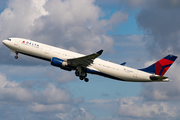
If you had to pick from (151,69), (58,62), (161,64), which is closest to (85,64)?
(58,62)

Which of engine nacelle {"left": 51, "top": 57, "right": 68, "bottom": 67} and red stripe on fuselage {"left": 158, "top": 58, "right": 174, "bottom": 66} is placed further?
red stripe on fuselage {"left": 158, "top": 58, "right": 174, "bottom": 66}

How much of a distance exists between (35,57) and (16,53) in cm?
494

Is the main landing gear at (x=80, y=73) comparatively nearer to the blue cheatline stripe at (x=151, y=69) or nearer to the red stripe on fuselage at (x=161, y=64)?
the blue cheatline stripe at (x=151, y=69)

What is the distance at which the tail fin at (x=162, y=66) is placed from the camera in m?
50.6

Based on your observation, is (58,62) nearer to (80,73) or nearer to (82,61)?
(82,61)

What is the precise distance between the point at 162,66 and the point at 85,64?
15927 mm

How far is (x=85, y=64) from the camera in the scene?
49.2 m

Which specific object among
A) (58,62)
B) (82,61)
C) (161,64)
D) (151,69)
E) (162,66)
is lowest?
(58,62)

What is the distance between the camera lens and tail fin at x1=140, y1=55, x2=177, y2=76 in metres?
50.6

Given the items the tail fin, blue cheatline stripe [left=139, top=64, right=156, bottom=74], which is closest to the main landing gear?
blue cheatline stripe [left=139, top=64, right=156, bottom=74]

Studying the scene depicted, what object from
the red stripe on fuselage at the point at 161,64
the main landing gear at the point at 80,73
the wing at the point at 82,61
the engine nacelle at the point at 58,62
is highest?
the red stripe on fuselage at the point at 161,64

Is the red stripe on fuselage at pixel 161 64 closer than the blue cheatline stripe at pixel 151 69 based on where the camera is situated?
Yes

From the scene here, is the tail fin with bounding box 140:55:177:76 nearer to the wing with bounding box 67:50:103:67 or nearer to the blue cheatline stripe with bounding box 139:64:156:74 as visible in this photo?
the blue cheatline stripe with bounding box 139:64:156:74

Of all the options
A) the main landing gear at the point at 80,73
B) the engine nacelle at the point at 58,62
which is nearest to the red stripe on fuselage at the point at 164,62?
the main landing gear at the point at 80,73
